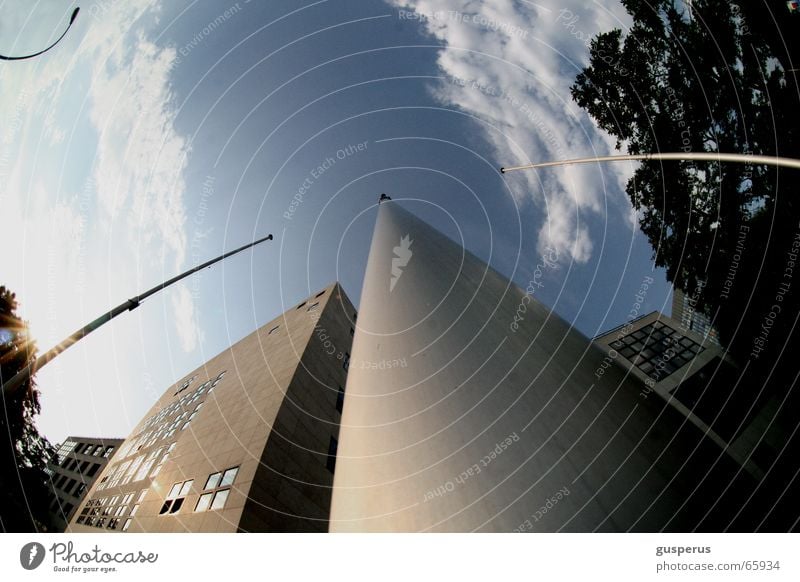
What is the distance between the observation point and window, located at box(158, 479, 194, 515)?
46.1 ft

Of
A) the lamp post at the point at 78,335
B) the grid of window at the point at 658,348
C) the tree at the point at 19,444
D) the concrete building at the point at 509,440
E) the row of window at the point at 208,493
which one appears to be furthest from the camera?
the grid of window at the point at 658,348

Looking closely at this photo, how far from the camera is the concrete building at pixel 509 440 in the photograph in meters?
3.52

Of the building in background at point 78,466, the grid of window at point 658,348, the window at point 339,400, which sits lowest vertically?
the grid of window at point 658,348

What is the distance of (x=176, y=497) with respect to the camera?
47.5 feet

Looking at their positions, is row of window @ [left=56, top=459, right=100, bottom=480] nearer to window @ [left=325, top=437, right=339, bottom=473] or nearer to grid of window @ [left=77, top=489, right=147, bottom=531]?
grid of window @ [left=77, top=489, right=147, bottom=531]

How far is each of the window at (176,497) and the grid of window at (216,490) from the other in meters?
1.46

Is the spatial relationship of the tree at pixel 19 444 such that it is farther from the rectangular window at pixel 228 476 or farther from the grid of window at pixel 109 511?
the rectangular window at pixel 228 476

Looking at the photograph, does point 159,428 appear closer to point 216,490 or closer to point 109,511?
point 109,511

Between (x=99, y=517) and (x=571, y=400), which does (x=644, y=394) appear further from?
(x=99, y=517)

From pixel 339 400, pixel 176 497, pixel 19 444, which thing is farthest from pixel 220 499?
pixel 19 444

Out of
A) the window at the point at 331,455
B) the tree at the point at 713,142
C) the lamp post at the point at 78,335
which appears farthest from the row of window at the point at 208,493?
the tree at the point at 713,142

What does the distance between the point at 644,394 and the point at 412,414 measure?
355 centimetres

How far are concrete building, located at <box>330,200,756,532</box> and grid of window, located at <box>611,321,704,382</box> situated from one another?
1990cm

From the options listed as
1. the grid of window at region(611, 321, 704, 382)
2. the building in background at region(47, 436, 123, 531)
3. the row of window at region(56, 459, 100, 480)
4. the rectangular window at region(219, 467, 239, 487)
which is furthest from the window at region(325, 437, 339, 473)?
the row of window at region(56, 459, 100, 480)
